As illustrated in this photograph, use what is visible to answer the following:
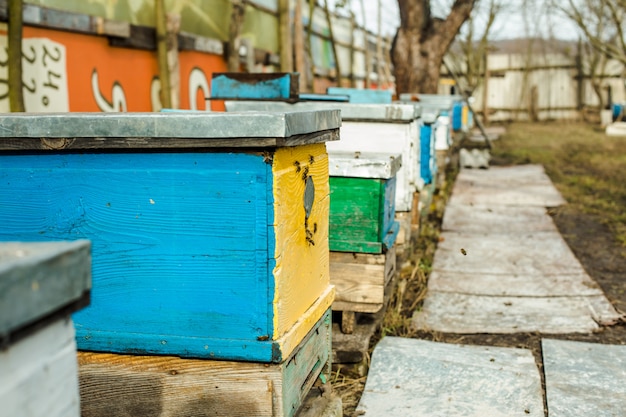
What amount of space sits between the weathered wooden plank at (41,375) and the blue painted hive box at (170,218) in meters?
0.94

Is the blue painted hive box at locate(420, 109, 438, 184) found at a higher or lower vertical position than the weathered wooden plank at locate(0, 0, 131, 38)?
lower

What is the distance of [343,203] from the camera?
372 centimetres

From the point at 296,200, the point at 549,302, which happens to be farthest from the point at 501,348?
the point at 296,200

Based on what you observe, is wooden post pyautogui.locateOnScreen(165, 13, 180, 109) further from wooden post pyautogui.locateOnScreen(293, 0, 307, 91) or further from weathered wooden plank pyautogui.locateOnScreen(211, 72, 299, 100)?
wooden post pyautogui.locateOnScreen(293, 0, 307, 91)

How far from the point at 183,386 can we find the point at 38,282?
4.12 ft

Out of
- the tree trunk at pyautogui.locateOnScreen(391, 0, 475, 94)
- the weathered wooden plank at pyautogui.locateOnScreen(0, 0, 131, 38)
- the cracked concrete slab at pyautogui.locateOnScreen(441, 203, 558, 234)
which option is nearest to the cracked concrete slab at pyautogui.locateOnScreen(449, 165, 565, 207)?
the cracked concrete slab at pyautogui.locateOnScreen(441, 203, 558, 234)

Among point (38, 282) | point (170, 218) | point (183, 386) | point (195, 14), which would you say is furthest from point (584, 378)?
point (195, 14)

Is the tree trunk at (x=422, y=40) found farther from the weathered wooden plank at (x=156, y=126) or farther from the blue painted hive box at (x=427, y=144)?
the weathered wooden plank at (x=156, y=126)

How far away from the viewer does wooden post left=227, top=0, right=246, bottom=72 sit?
9.27m

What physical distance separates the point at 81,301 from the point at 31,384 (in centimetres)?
14

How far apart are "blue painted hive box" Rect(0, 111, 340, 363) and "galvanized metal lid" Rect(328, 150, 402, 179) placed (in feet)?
4.67

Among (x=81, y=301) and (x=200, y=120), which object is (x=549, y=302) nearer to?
(x=200, y=120)

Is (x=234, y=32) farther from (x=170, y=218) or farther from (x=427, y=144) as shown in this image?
(x=170, y=218)

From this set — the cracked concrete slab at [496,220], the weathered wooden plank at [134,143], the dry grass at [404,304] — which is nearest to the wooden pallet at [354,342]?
the dry grass at [404,304]
